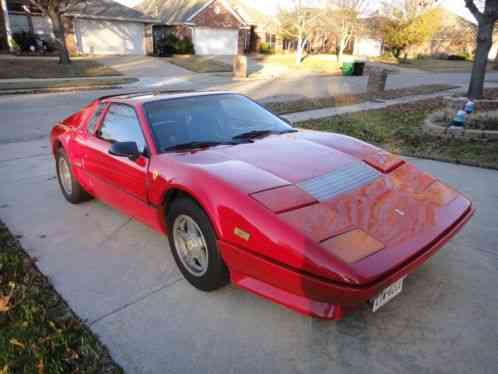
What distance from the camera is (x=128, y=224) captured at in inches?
155

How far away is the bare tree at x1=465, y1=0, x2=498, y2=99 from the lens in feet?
32.7

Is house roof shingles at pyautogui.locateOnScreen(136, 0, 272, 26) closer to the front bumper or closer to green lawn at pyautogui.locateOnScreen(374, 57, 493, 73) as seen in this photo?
green lawn at pyautogui.locateOnScreen(374, 57, 493, 73)

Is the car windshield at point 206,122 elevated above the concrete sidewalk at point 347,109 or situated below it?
above

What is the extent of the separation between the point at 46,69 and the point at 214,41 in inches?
750

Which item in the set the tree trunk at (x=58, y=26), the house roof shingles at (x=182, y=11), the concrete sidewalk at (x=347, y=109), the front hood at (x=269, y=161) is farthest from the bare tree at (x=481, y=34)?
the house roof shingles at (x=182, y=11)

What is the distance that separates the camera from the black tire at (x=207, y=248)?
248cm

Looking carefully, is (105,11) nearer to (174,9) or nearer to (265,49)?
(174,9)

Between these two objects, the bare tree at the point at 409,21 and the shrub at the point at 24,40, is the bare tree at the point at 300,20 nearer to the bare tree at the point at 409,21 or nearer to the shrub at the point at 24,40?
the bare tree at the point at 409,21

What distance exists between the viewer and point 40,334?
7.55 feet

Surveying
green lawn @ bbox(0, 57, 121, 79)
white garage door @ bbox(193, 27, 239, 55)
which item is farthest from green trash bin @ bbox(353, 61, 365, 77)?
white garage door @ bbox(193, 27, 239, 55)

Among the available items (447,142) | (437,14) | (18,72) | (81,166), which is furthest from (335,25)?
(81,166)

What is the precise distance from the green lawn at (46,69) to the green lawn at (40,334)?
19.0 metres

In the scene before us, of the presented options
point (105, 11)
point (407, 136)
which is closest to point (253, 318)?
point (407, 136)

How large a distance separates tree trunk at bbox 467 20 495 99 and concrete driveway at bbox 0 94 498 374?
887cm
